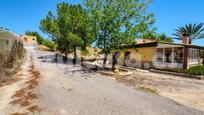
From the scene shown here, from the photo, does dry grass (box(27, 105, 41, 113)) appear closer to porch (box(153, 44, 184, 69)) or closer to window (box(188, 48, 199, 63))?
porch (box(153, 44, 184, 69))

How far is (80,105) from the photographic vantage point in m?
8.07

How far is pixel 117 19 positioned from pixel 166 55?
30.5 ft

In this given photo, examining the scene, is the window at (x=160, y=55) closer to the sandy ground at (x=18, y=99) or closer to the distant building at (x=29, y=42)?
the sandy ground at (x=18, y=99)

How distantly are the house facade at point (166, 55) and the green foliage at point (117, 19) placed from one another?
345cm

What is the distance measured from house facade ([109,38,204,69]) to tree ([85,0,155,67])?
3.45 m

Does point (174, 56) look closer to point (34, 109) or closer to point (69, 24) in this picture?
point (69, 24)

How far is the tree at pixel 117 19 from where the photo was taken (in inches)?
704

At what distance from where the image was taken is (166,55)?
2425cm

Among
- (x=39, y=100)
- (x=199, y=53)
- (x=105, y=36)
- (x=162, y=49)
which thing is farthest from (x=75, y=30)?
(x=39, y=100)

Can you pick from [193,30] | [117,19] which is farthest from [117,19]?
[193,30]

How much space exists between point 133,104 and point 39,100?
12.8 feet

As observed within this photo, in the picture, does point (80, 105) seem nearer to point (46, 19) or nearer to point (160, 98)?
point (160, 98)

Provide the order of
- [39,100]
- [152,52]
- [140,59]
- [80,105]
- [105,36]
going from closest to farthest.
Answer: [80,105] → [39,100] → [105,36] → [152,52] → [140,59]

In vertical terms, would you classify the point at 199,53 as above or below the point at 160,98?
above
